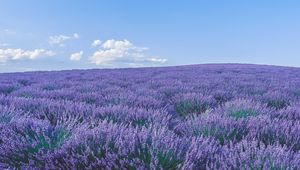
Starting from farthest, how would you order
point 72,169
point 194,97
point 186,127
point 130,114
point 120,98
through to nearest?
point 194,97 < point 120,98 < point 130,114 < point 186,127 < point 72,169

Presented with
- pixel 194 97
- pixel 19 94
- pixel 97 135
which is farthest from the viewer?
pixel 19 94

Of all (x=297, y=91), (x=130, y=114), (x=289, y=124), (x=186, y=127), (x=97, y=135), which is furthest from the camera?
(x=297, y=91)

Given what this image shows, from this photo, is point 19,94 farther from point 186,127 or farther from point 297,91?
point 297,91

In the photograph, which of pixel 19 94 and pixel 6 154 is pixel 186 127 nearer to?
pixel 6 154

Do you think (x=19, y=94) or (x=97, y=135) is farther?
(x=19, y=94)

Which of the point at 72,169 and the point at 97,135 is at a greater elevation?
the point at 97,135

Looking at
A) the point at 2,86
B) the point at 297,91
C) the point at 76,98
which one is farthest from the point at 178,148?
the point at 2,86

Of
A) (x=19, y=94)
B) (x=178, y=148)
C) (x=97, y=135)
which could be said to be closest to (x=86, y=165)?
(x=97, y=135)

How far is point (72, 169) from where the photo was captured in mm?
2365

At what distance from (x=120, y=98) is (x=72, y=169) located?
3.33 metres

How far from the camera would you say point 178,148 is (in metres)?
2.49

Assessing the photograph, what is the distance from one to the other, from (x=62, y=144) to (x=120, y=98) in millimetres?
2984

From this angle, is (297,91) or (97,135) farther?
(297,91)

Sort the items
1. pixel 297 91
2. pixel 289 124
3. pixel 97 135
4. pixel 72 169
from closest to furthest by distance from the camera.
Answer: pixel 72 169
pixel 97 135
pixel 289 124
pixel 297 91
